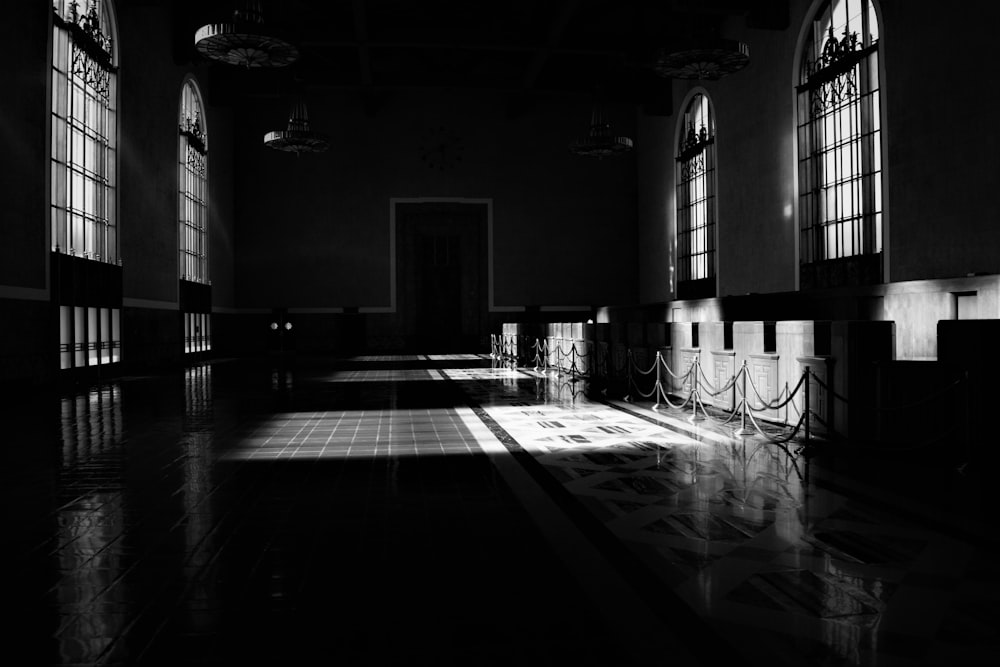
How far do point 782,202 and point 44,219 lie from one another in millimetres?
15654

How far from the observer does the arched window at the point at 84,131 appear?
46.6ft

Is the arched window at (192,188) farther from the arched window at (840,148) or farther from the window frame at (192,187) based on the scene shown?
the arched window at (840,148)

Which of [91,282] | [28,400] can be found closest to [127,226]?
[91,282]

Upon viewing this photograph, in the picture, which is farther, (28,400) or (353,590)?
(28,400)

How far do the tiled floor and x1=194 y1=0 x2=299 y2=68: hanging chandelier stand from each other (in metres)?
8.72

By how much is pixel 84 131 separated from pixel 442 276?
15861 mm

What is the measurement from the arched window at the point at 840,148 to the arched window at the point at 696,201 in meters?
5.07

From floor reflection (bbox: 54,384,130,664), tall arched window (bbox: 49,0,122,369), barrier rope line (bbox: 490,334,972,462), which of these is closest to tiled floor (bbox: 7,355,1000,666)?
floor reflection (bbox: 54,384,130,664)

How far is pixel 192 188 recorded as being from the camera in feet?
77.7

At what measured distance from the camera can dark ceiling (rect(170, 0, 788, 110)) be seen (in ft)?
68.3

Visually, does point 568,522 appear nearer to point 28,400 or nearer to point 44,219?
point 28,400

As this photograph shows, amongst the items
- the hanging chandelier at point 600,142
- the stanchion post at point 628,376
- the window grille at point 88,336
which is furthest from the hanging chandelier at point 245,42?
the hanging chandelier at point 600,142

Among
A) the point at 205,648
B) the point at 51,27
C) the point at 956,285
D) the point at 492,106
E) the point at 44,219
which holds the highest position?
the point at 492,106

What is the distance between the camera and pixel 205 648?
2.52 metres
